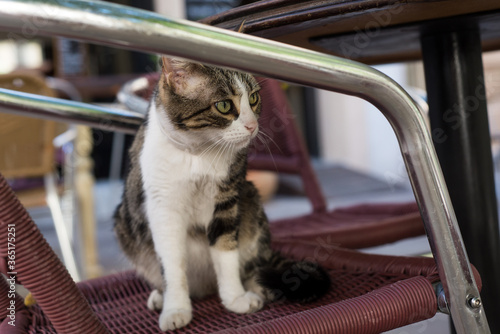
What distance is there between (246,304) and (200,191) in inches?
7.8

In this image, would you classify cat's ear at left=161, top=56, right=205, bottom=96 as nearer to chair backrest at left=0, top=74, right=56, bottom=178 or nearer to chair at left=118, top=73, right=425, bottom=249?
chair at left=118, top=73, right=425, bottom=249

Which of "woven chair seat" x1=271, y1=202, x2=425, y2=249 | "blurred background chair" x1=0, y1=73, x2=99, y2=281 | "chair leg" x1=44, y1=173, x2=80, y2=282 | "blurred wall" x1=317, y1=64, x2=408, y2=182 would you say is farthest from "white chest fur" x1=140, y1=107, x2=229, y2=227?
"blurred wall" x1=317, y1=64, x2=408, y2=182

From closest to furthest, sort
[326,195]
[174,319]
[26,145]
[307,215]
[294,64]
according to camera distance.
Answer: [294,64] < [174,319] < [307,215] < [26,145] < [326,195]

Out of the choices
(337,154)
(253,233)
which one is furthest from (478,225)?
(337,154)

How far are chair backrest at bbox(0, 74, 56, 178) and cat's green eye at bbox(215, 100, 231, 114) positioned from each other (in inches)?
44.4

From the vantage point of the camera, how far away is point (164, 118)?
0.82 m

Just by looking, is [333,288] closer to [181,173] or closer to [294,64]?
[181,173]

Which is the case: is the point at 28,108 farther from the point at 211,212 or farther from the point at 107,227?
the point at 107,227

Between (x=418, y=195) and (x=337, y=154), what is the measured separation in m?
4.84

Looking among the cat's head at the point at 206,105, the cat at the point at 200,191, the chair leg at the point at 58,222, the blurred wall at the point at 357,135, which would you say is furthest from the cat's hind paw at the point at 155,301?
the blurred wall at the point at 357,135

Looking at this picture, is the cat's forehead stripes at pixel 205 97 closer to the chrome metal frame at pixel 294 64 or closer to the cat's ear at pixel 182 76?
the cat's ear at pixel 182 76

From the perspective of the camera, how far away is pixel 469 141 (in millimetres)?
921

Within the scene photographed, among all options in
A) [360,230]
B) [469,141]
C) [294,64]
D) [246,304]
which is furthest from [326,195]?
[294,64]

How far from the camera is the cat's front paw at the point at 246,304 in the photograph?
74 centimetres
